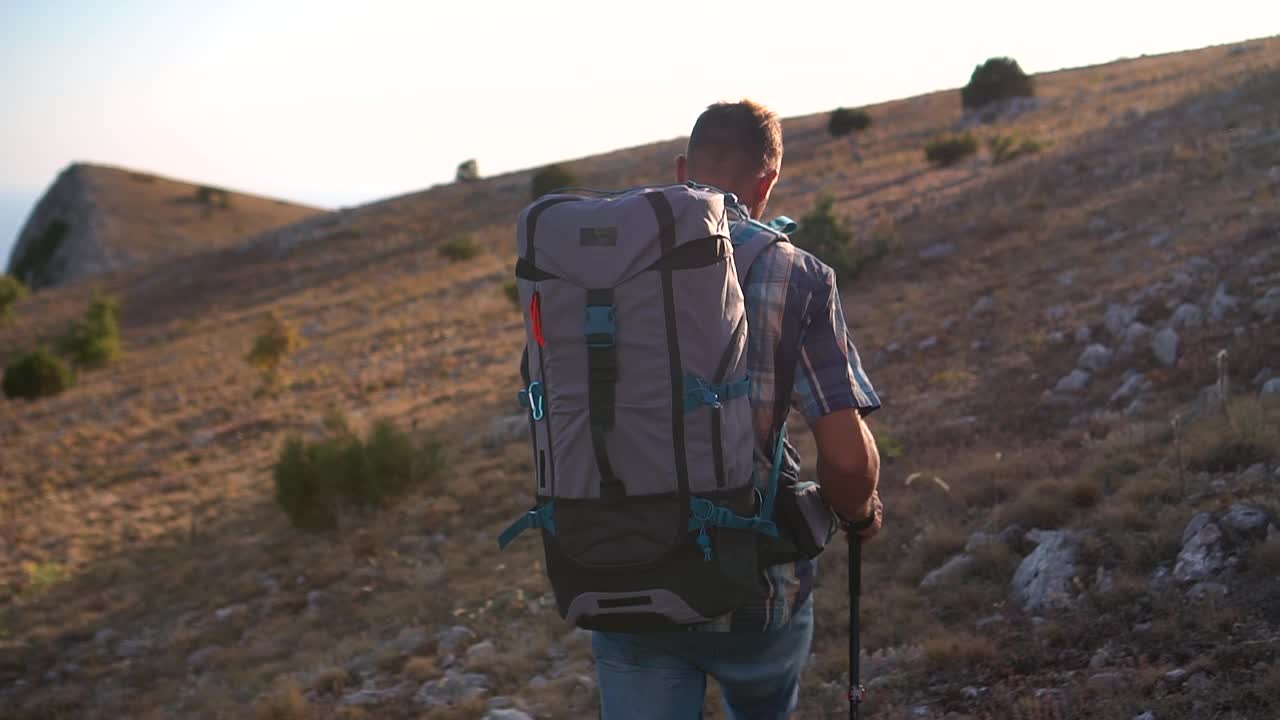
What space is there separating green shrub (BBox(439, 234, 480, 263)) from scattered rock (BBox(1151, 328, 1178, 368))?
25.3 m

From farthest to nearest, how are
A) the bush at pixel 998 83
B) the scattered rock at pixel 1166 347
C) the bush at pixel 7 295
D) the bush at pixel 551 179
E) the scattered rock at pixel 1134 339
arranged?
the bush at pixel 7 295, the bush at pixel 551 179, the bush at pixel 998 83, the scattered rock at pixel 1134 339, the scattered rock at pixel 1166 347

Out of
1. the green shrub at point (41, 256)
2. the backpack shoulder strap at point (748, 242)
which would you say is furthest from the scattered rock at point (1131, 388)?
the green shrub at point (41, 256)

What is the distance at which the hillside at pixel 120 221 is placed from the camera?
200ft

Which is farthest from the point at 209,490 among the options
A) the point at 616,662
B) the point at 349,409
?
the point at 616,662

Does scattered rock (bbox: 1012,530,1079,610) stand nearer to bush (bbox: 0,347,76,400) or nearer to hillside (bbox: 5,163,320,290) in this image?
bush (bbox: 0,347,76,400)

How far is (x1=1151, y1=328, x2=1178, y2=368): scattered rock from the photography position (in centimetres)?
677

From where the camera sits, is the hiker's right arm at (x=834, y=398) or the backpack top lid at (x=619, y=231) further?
the hiker's right arm at (x=834, y=398)

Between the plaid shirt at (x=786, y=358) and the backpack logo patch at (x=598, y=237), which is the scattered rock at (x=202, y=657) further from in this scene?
the backpack logo patch at (x=598, y=237)

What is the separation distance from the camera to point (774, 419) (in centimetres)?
194

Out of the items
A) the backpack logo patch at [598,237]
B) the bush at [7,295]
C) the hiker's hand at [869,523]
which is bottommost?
the hiker's hand at [869,523]

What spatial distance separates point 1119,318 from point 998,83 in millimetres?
24997

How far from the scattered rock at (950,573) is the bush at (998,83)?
28590 millimetres

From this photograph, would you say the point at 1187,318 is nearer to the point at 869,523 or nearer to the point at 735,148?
the point at 869,523

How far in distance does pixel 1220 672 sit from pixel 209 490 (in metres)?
11.4
